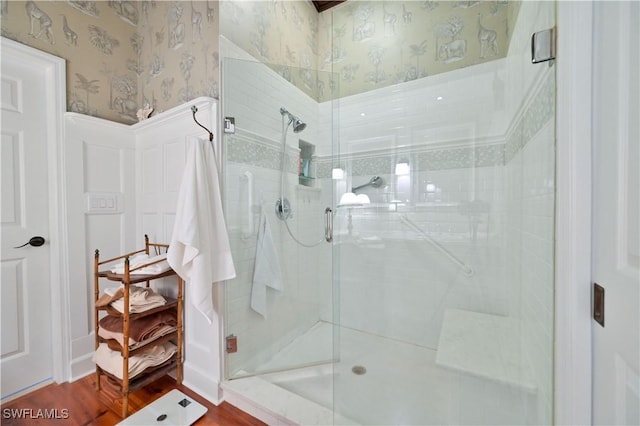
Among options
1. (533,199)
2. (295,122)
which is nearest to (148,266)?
(295,122)

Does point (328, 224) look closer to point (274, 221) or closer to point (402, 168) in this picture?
point (274, 221)

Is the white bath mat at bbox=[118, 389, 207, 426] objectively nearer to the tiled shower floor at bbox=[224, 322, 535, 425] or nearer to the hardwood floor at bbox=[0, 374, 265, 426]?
the hardwood floor at bbox=[0, 374, 265, 426]

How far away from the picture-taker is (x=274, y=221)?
1.76 m

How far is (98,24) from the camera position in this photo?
1.72m

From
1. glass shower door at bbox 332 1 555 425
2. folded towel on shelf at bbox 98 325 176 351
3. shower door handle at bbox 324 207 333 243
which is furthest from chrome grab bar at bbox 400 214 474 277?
folded towel on shelf at bbox 98 325 176 351

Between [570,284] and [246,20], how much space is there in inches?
82.7

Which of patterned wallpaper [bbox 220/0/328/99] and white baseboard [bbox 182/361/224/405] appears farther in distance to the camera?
patterned wallpaper [bbox 220/0/328/99]

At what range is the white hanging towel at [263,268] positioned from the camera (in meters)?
1.65

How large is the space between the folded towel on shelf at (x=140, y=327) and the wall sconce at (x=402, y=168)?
1774mm

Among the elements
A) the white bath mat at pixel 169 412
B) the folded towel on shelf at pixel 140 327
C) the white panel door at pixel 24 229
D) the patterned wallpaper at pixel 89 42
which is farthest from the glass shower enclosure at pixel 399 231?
the white panel door at pixel 24 229

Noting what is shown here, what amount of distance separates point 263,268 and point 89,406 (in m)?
1.14

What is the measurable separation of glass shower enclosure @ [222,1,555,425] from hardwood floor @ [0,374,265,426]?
0.21 meters

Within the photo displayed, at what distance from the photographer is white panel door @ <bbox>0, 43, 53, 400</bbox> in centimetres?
140

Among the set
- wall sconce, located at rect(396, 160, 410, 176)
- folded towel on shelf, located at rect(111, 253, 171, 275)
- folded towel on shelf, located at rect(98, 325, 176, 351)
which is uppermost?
wall sconce, located at rect(396, 160, 410, 176)
